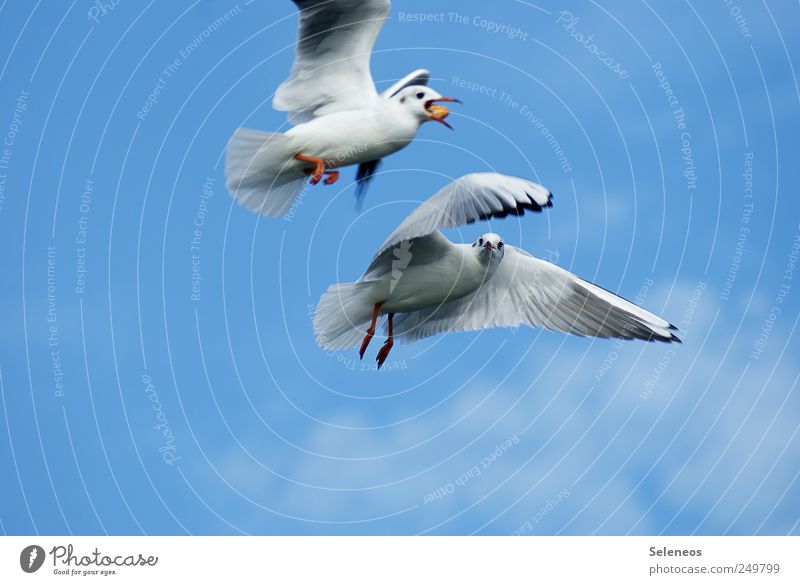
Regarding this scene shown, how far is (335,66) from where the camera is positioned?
9.04 metres

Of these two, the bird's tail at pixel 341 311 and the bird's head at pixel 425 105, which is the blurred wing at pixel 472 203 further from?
the bird's head at pixel 425 105

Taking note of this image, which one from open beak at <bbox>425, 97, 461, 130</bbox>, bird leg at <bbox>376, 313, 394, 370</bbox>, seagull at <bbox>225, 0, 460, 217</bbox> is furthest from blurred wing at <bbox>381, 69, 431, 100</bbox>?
bird leg at <bbox>376, 313, 394, 370</bbox>

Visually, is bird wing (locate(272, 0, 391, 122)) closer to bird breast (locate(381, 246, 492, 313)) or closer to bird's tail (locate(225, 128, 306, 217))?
bird's tail (locate(225, 128, 306, 217))

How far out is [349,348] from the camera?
8867 millimetres

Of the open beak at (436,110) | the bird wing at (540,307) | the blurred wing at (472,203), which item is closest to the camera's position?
the blurred wing at (472,203)

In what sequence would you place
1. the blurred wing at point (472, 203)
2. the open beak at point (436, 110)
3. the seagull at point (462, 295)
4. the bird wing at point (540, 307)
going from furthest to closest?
the bird wing at point (540, 307) → the open beak at point (436, 110) → the seagull at point (462, 295) → the blurred wing at point (472, 203)

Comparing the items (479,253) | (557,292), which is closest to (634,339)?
(557,292)

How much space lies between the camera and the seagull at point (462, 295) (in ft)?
27.6

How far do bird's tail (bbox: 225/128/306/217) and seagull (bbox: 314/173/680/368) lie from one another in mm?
688

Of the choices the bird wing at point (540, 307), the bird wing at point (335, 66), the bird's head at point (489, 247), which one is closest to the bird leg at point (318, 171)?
the bird wing at point (335, 66)

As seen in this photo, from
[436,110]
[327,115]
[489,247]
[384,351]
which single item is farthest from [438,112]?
[384,351]

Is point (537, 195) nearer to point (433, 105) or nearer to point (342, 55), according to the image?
point (433, 105)

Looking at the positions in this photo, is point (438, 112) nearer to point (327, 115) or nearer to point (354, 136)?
point (354, 136)

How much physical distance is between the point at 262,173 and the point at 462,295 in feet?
4.99
